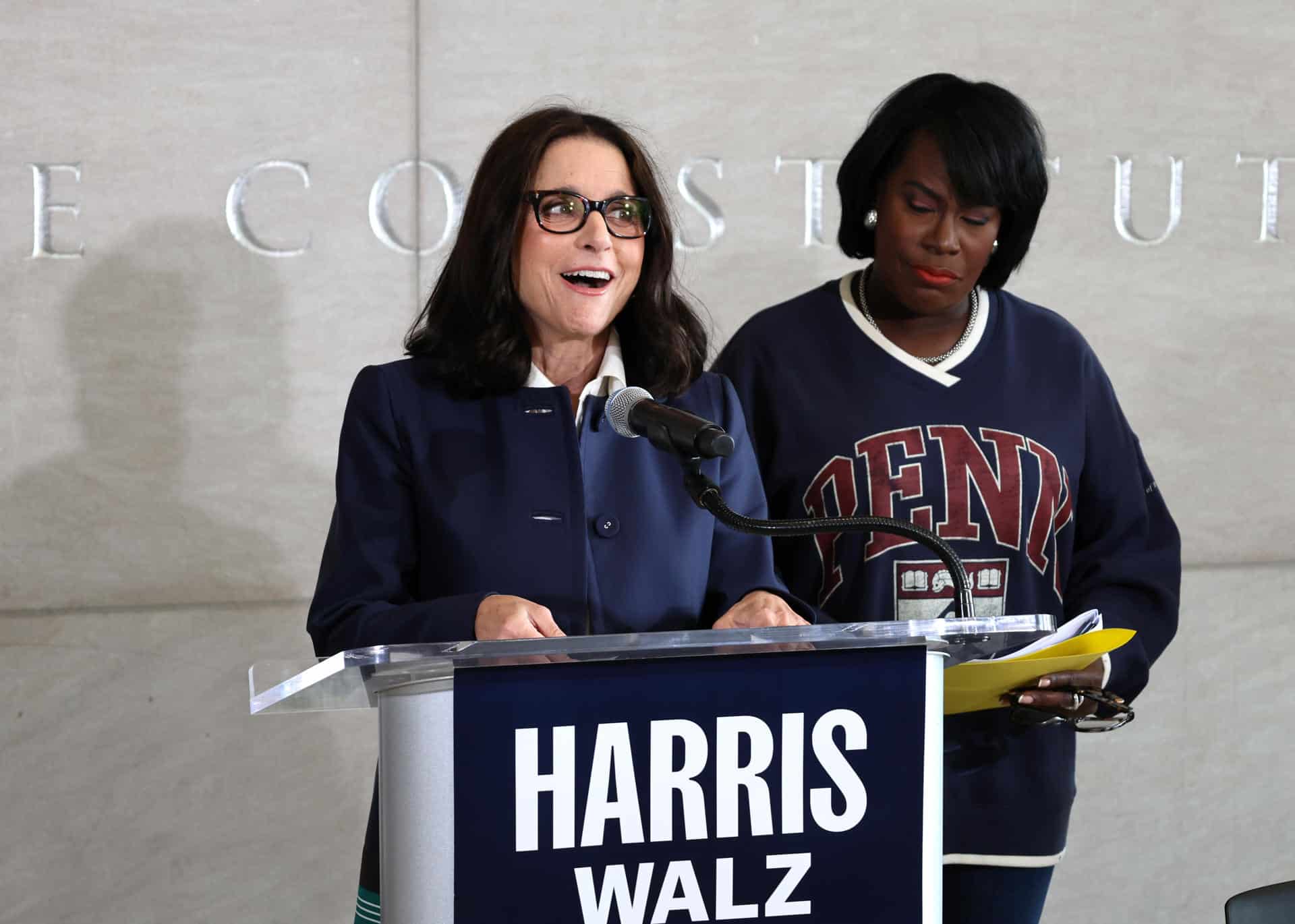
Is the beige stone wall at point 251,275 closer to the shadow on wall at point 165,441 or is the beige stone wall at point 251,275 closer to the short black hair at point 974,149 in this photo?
the shadow on wall at point 165,441

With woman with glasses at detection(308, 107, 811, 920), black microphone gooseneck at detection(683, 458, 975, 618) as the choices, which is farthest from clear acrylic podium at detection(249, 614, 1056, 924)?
woman with glasses at detection(308, 107, 811, 920)

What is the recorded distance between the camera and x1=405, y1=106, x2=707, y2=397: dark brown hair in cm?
183

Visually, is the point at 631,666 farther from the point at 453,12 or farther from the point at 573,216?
the point at 453,12

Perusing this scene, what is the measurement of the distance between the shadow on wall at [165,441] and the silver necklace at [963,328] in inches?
64.9

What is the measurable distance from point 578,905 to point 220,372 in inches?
94.5

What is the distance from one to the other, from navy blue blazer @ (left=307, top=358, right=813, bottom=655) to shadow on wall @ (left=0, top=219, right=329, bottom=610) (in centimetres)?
165

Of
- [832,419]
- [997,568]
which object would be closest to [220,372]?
[832,419]

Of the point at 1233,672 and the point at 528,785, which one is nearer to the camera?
the point at 528,785

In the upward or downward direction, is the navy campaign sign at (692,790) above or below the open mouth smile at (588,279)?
below

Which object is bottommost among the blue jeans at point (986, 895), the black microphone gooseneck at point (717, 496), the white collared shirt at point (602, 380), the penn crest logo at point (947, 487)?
the blue jeans at point (986, 895)

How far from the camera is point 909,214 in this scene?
214 centimetres

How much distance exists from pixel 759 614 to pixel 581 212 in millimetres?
544

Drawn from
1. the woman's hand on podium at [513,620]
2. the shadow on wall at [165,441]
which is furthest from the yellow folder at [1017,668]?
the shadow on wall at [165,441]

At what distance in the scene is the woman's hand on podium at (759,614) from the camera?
1.62 metres
